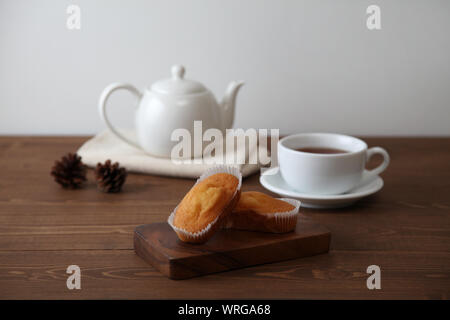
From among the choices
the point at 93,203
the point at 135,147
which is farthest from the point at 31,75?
the point at 93,203

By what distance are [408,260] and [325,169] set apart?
212 mm

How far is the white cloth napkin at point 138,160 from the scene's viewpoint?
41.8 inches

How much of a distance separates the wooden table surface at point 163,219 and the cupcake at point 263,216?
2.1 inches

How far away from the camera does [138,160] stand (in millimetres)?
1104

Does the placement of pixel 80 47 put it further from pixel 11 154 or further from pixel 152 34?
pixel 11 154

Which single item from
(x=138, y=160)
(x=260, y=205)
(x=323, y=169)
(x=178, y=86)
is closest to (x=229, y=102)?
(x=178, y=86)

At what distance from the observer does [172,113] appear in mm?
1078

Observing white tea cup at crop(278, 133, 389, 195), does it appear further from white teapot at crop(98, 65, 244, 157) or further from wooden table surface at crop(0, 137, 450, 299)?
white teapot at crop(98, 65, 244, 157)

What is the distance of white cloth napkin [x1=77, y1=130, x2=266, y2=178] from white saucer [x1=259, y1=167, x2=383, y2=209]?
12 centimetres

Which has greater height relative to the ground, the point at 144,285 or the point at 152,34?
the point at 152,34

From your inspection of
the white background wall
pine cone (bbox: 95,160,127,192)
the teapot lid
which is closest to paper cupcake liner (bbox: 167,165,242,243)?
pine cone (bbox: 95,160,127,192)

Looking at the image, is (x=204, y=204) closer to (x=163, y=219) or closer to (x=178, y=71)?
(x=163, y=219)

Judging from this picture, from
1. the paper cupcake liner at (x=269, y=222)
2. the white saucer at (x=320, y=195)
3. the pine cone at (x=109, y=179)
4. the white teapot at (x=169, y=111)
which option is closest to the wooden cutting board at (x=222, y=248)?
the paper cupcake liner at (x=269, y=222)

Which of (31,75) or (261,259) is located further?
(31,75)
